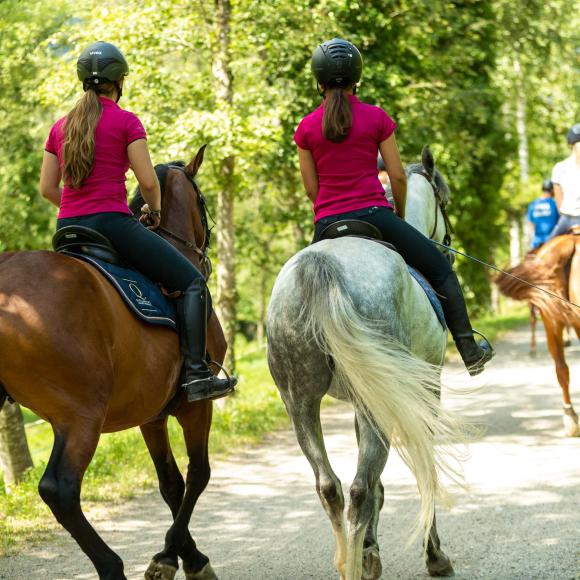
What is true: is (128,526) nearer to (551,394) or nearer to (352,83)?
(352,83)

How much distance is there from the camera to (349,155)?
5387 mm

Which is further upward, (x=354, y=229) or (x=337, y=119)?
(x=337, y=119)

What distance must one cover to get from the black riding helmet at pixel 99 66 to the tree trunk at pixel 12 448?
4.84 meters

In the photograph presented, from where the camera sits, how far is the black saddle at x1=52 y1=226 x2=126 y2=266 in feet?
16.8

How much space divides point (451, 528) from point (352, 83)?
10.6 feet

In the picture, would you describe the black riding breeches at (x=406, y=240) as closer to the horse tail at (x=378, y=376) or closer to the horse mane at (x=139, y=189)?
the horse tail at (x=378, y=376)

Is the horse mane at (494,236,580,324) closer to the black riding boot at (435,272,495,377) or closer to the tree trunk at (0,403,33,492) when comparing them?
the black riding boot at (435,272,495,377)

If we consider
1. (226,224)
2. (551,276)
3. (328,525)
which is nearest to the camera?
(328,525)

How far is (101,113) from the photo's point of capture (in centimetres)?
513

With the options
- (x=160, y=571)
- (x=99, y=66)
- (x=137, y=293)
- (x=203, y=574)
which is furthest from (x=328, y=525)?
(x=99, y=66)

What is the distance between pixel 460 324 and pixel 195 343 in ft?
5.32

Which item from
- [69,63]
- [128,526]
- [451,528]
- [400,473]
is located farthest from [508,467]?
[69,63]

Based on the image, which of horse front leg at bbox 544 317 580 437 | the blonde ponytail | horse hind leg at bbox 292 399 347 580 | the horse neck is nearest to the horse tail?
horse hind leg at bbox 292 399 347 580

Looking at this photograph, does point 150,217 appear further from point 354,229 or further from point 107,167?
point 354,229
